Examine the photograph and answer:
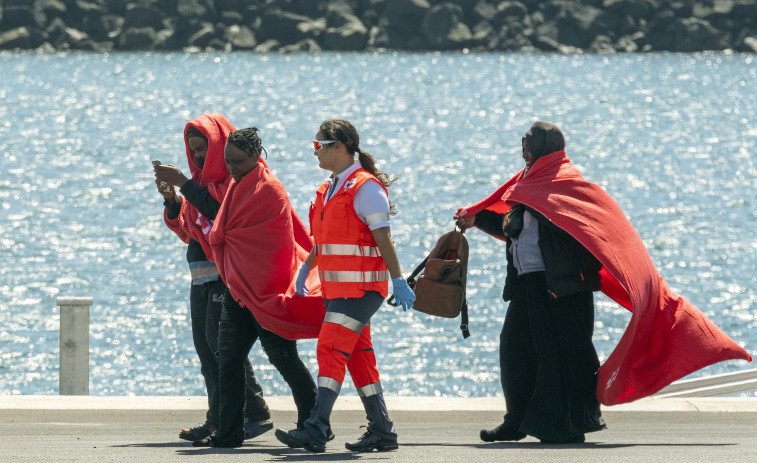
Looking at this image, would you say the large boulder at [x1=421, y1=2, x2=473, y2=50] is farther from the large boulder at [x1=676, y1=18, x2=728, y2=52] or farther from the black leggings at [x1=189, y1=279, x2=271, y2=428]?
the black leggings at [x1=189, y1=279, x2=271, y2=428]

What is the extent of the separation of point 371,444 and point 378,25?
8070 centimetres

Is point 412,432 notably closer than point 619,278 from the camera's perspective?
No

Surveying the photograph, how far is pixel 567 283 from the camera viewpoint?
634 centimetres

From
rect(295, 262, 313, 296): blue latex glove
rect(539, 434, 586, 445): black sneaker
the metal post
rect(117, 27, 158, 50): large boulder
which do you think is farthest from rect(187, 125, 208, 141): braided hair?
rect(117, 27, 158, 50): large boulder

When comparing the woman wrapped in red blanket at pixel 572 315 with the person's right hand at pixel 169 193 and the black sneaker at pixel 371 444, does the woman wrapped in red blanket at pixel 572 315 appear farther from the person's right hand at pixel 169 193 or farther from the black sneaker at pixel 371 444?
Result: the person's right hand at pixel 169 193

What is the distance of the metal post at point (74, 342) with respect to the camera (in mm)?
8562

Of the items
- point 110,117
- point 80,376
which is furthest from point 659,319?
point 110,117

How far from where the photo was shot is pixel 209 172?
655 cm

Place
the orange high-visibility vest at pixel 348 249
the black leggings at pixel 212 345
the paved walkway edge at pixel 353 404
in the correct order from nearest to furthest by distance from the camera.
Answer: the orange high-visibility vest at pixel 348 249
the black leggings at pixel 212 345
the paved walkway edge at pixel 353 404

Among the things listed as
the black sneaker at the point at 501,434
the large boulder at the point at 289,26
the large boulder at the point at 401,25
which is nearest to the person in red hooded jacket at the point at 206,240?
the black sneaker at the point at 501,434

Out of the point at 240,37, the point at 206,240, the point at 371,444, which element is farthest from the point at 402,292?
the point at 240,37

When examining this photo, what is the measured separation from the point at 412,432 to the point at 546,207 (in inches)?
54.7

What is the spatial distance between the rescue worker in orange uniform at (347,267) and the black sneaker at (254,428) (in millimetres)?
684

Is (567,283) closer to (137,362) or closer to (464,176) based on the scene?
(137,362)
